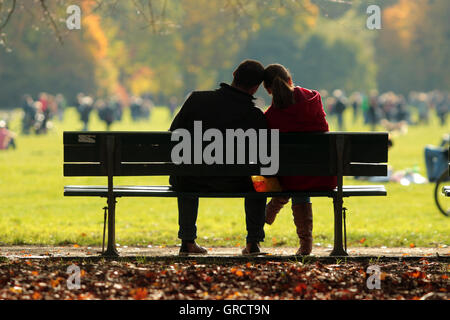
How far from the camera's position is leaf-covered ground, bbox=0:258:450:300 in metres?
5.84

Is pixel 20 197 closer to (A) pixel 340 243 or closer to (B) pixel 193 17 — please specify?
(A) pixel 340 243

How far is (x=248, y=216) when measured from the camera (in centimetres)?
744

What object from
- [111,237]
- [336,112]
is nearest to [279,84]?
[111,237]

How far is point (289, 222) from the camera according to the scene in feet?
40.9

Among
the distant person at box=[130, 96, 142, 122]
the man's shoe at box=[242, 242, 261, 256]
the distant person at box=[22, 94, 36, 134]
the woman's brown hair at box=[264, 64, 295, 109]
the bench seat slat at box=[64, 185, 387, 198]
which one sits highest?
the distant person at box=[130, 96, 142, 122]

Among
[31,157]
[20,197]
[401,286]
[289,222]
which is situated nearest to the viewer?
[401,286]

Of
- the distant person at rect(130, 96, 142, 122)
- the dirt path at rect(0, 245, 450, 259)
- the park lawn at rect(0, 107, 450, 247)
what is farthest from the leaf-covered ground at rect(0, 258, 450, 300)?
the distant person at rect(130, 96, 142, 122)

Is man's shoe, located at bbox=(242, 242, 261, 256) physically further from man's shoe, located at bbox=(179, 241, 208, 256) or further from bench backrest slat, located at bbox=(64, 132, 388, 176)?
bench backrest slat, located at bbox=(64, 132, 388, 176)

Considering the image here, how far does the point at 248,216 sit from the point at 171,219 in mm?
5570

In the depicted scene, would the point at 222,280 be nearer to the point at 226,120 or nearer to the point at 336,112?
the point at 226,120

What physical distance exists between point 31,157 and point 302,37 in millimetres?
62963

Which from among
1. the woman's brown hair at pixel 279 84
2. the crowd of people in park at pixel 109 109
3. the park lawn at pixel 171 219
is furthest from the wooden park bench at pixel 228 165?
the crowd of people in park at pixel 109 109

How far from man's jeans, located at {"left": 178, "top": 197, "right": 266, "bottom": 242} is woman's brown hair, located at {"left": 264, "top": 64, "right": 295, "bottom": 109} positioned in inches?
30.2
